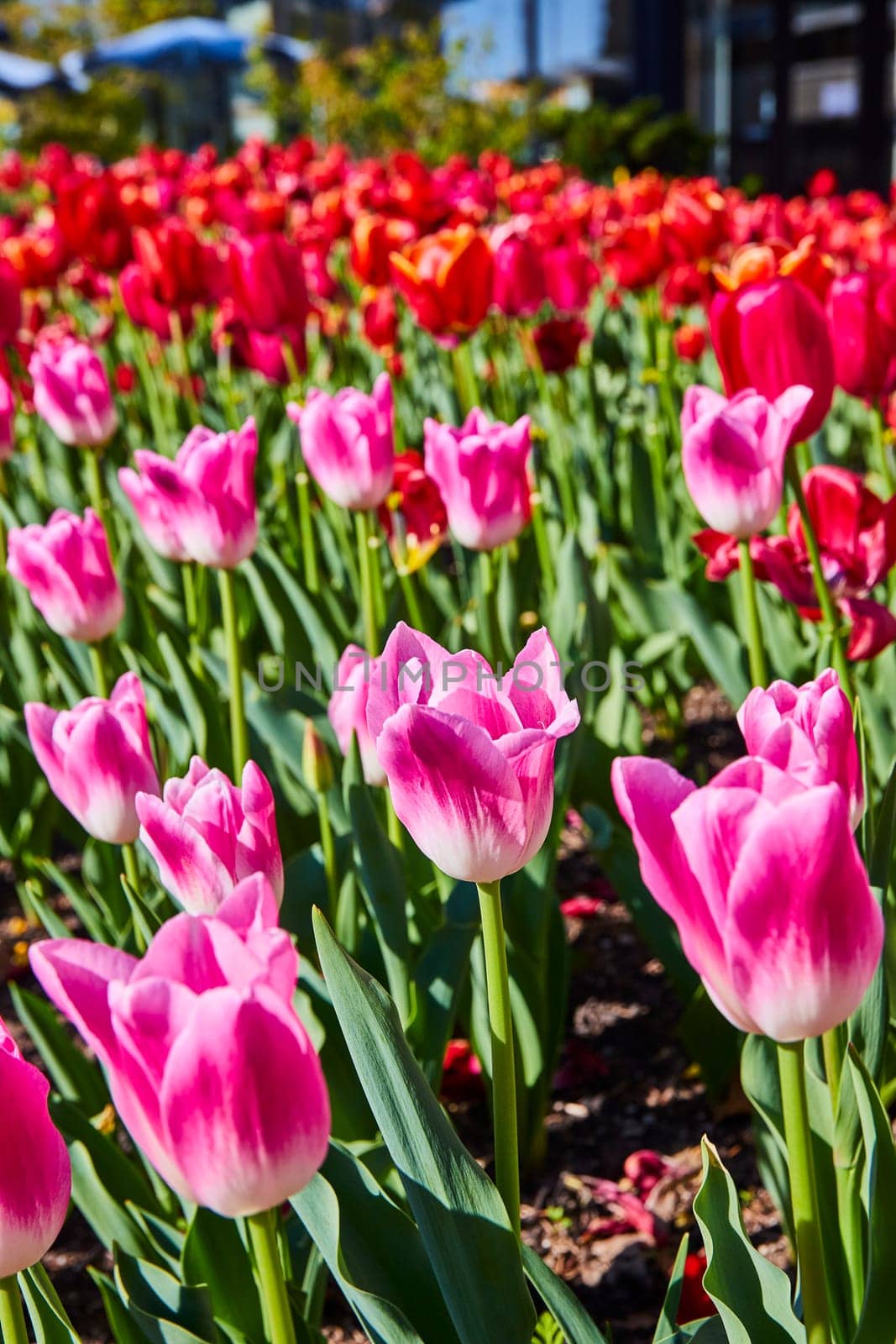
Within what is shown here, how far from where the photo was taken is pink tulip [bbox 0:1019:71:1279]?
0.74 meters

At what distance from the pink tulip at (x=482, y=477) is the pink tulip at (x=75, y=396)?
1017 mm

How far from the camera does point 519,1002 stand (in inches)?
63.1

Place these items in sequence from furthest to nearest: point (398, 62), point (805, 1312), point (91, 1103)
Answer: point (398, 62) < point (91, 1103) < point (805, 1312)

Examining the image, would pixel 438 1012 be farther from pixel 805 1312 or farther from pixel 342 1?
pixel 342 1

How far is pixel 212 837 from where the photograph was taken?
98cm

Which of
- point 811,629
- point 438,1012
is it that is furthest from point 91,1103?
point 811,629

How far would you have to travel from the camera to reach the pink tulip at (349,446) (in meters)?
1.95

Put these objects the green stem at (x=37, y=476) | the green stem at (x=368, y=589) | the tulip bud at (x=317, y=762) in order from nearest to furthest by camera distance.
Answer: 1. the tulip bud at (x=317, y=762)
2. the green stem at (x=368, y=589)
3. the green stem at (x=37, y=476)

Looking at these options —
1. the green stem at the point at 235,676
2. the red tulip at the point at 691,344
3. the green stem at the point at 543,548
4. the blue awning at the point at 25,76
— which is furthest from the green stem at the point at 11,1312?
the blue awning at the point at 25,76

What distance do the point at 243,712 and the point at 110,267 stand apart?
2758mm

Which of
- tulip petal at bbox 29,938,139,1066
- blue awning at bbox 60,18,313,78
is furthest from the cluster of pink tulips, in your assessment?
blue awning at bbox 60,18,313,78

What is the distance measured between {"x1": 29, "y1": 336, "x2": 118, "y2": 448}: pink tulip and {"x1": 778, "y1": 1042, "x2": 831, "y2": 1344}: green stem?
2.13 meters

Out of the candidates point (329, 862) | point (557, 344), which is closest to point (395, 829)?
point (329, 862)

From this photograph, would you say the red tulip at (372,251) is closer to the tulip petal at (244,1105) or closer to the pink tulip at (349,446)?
the pink tulip at (349,446)
